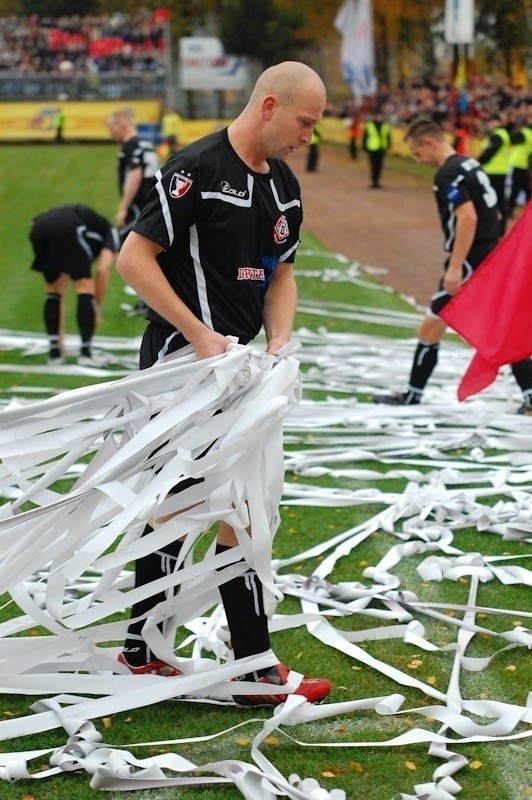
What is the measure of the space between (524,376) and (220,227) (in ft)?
16.1

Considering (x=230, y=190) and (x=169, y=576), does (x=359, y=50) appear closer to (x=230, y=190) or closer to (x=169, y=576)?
(x=230, y=190)

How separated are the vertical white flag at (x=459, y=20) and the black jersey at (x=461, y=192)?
15.4 metres

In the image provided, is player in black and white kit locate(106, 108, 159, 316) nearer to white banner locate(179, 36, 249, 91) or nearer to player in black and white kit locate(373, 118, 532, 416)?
player in black and white kit locate(373, 118, 532, 416)

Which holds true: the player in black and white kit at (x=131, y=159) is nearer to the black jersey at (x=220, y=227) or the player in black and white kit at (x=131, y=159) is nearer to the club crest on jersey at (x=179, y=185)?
the black jersey at (x=220, y=227)

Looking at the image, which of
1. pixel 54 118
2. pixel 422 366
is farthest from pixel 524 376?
pixel 54 118

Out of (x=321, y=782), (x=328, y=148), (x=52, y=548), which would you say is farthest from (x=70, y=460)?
(x=328, y=148)

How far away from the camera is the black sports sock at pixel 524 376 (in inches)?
348

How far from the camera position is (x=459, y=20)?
23.5m

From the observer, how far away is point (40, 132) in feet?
161

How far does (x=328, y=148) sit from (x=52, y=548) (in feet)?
153

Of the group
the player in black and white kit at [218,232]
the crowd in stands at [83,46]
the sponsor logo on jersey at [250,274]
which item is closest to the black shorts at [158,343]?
the player in black and white kit at [218,232]

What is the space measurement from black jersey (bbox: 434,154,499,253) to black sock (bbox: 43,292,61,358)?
12.3 feet

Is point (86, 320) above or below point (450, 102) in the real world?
above

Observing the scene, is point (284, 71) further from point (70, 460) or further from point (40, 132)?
point (40, 132)
